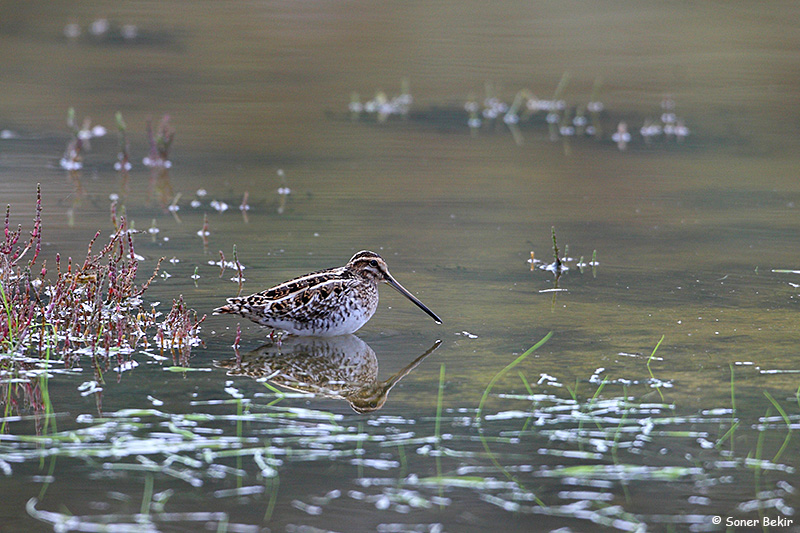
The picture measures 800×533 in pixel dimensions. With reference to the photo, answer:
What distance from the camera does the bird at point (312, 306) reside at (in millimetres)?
8047

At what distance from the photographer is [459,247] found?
11.1 metres

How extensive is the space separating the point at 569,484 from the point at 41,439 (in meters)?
2.55

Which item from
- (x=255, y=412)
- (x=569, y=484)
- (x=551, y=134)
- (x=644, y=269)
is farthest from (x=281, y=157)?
(x=569, y=484)

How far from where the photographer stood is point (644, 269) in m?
10.3

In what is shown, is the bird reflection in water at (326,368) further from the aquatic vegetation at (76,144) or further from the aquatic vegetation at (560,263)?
the aquatic vegetation at (76,144)

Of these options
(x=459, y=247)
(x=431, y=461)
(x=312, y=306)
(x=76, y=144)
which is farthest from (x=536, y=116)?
(x=431, y=461)

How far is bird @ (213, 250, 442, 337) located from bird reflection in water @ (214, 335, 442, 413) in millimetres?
124

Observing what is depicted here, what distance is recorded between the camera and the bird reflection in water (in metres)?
6.95

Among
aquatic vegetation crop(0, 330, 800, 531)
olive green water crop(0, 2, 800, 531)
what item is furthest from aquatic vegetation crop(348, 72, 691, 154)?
aquatic vegetation crop(0, 330, 800, 531)

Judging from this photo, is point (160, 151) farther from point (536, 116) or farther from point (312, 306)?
point (312, 306)

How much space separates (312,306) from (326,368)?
2.21 feet

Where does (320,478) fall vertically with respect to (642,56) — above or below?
below

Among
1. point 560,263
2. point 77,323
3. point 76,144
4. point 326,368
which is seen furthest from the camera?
point 76,144

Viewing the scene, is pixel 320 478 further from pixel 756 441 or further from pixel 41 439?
pixel 756 441
